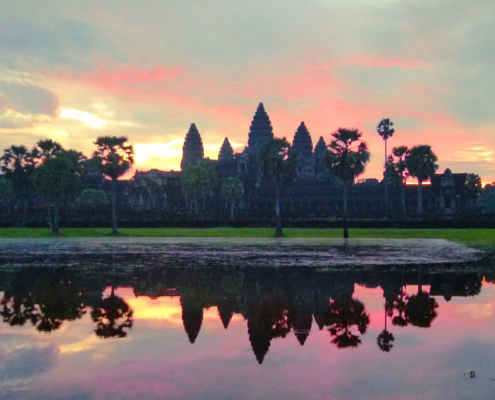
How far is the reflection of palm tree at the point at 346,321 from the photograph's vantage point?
11.4m

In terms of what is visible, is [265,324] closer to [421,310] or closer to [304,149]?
[421,310]

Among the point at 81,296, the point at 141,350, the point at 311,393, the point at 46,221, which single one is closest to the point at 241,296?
the point at 81,296

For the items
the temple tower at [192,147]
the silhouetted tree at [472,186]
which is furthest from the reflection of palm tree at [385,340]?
the temple tower at [192,147]

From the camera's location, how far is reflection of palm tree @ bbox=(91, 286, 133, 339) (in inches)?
475

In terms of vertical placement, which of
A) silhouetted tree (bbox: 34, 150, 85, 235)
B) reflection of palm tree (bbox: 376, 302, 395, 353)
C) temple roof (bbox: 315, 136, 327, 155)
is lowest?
reflection of palm tree (bbox: 376, 302, 395, 353)

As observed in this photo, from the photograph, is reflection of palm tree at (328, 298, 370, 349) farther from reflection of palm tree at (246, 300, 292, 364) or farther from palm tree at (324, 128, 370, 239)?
palm tree at (324, 128, 370, 239)

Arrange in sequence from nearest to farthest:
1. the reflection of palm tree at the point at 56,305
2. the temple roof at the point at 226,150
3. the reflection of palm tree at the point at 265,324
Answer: the reflection of palm tree at the point at 265,324
the reflection of palm tree at the point at 56,305
the temple roof at the point at 226,150

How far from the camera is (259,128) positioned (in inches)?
6014

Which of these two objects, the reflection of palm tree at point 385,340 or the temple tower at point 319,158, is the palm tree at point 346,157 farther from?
the temple tower at point 319,158

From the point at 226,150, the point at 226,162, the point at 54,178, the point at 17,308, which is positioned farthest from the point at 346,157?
the point at 226,150

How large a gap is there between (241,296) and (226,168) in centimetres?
12227

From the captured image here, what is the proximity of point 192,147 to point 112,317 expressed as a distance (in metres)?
145

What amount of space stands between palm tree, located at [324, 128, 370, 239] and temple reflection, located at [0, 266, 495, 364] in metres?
31.4

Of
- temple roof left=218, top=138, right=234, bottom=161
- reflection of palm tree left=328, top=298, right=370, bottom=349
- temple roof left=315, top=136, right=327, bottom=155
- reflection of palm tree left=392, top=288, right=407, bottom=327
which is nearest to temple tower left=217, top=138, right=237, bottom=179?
temple roof left=218, top=138, right=234, bottom=161
